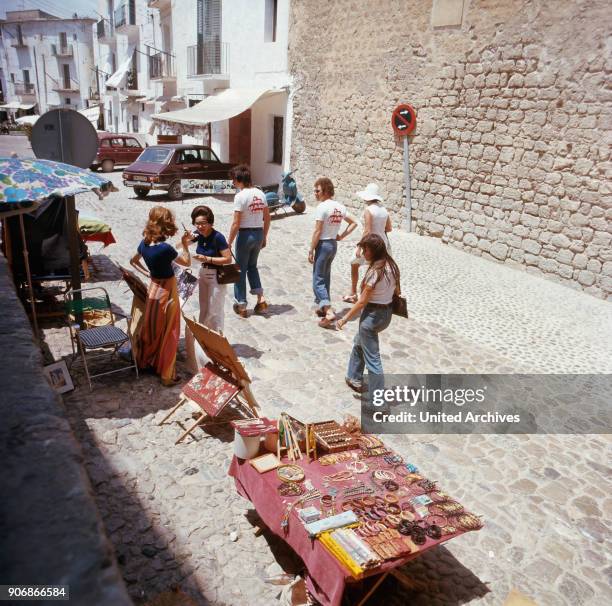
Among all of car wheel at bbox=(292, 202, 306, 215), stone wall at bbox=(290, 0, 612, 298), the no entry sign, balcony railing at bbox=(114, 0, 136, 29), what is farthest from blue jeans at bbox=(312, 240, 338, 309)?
balcony railing at bbox=(114, 0, 136, 29)

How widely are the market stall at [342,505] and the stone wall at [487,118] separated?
6.93m

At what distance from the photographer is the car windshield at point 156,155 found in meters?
15.2

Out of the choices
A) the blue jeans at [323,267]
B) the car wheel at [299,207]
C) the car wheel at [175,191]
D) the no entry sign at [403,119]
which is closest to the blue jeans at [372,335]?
the blue jeans at [323,267]

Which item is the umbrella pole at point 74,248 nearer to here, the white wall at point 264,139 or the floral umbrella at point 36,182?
the floral umbrella at point 36,182

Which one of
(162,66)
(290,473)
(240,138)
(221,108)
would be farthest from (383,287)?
(162,66)

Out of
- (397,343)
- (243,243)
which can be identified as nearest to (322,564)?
(397,343)

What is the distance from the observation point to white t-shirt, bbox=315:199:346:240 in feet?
21.2

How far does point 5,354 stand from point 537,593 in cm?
320

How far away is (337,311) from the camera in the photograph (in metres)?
7.31

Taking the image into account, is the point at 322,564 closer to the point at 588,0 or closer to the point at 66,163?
the point at 66,163

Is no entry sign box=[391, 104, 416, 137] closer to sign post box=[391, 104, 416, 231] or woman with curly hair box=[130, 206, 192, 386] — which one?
sign post box=[391, 104, 416, 231]

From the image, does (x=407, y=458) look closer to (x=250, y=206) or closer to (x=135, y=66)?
(x=250, y=206)

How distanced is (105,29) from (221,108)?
24.2 m

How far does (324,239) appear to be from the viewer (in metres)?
6.66
